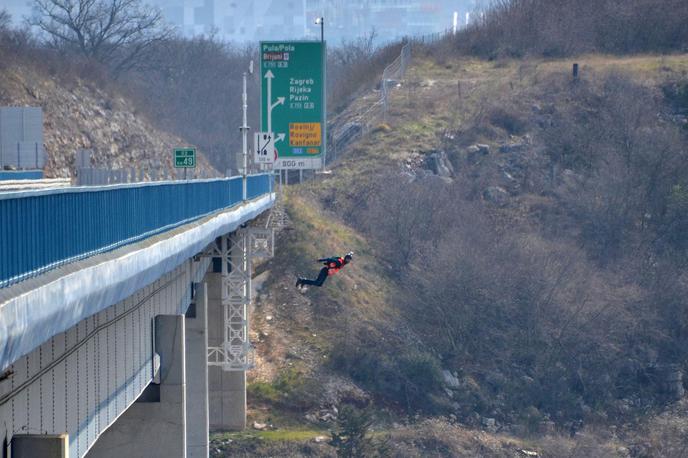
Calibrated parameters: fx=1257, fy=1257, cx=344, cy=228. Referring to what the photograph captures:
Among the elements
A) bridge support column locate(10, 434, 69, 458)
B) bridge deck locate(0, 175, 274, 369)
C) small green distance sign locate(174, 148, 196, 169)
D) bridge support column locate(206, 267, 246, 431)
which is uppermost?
small green distance sign locate(174, 148, 196, 169)

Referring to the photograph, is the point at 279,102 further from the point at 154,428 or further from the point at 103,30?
the point at 103,30

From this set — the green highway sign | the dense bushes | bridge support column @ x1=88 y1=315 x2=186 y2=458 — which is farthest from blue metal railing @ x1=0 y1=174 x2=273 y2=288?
the dense bushes

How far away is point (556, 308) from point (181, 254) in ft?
90.8

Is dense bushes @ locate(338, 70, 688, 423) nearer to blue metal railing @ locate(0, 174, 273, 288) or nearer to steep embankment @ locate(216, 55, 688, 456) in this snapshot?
steep embankment @ locate(216, 55, 688, 456)

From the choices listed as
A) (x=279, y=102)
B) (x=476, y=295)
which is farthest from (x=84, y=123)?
(x=476, y=295)

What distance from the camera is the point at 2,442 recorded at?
8.10 m

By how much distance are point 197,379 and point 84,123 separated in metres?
31.9

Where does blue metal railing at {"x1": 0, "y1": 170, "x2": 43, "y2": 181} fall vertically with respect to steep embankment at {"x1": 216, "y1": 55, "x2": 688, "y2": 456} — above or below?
above

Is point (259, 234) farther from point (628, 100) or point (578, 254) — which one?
point (628, 100)

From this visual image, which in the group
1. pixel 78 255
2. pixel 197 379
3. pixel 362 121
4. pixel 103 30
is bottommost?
pixel 197 379

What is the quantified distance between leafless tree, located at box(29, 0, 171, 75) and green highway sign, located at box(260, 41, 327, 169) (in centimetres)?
4247

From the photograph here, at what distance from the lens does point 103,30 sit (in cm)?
8162

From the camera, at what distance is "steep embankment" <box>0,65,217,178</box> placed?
1940 inches

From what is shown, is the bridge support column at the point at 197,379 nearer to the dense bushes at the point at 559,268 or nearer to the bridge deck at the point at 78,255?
the bridge deck at the point at 78,255
